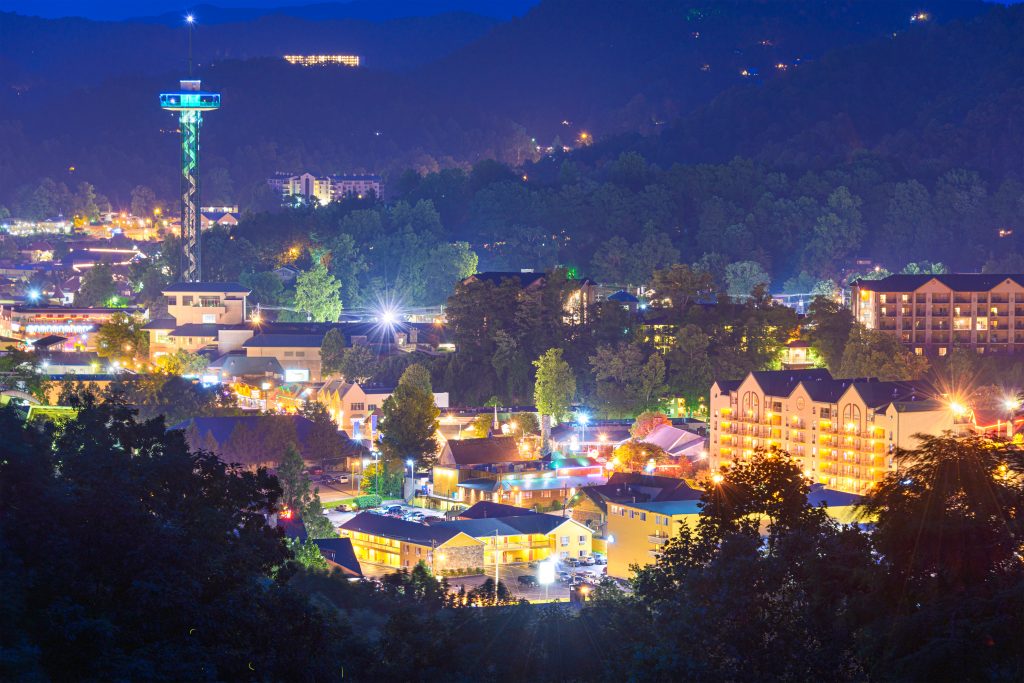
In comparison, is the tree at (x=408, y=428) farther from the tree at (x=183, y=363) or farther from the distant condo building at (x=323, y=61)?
the distant condo building at (x=323, y=61)

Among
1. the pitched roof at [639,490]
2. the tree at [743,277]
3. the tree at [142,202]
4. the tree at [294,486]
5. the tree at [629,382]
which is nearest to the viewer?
the tree at [294,486]

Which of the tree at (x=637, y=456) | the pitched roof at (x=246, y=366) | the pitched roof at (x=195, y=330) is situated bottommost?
the tree at (x=637, y=456)

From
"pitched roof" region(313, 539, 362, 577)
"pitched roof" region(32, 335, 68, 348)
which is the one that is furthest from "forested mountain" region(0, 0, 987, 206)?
"pitched roof" region(313, 539, 362, 577)

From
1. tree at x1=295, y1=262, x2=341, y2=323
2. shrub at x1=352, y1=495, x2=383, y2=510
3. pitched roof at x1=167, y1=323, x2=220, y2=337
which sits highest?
tree at x1=295, y1=262, x2=341, y2=323

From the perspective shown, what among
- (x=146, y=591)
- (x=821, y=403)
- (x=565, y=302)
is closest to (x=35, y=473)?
(x=146, y=591)

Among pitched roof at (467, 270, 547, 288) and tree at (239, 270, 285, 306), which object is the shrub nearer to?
pitched roof at (467, 270, 547, 288)

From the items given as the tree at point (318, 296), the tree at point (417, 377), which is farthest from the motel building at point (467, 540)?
the tree at point (318, 296)
